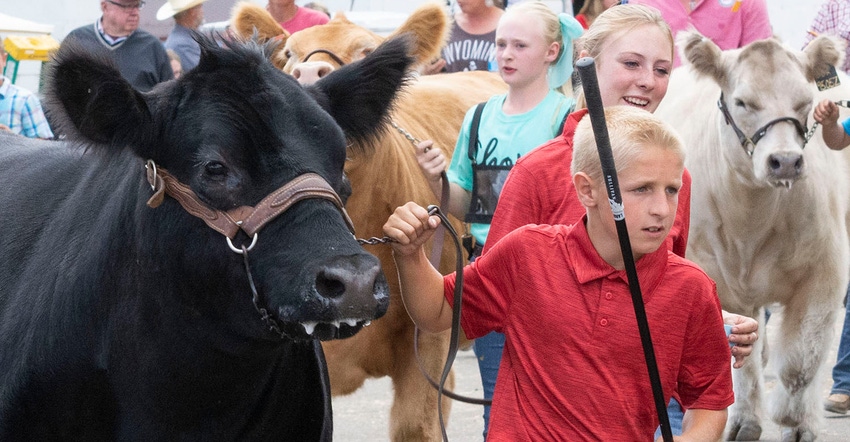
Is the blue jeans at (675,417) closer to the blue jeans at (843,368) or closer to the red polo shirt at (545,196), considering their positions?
the red polo shirt at (545,196)

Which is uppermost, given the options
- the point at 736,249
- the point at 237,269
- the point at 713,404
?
the point at 713,404

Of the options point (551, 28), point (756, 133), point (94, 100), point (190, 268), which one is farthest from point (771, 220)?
point (94, 100)

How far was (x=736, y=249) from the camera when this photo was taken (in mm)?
6156

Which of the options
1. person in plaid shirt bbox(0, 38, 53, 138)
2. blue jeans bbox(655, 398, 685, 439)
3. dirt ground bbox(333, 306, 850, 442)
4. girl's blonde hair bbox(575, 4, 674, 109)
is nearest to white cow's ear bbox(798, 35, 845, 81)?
dirt ground bbox(333, 306, 850, 442)

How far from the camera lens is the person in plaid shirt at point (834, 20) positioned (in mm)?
7215

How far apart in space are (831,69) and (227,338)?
408 centimetres

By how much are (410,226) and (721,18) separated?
4.79m

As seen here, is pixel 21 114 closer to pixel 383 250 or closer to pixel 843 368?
pixel 383 250

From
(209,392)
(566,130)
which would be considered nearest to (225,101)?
(209,392)

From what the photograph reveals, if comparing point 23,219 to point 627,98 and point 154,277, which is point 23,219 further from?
point 627,98

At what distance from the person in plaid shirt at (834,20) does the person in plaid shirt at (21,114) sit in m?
4.69

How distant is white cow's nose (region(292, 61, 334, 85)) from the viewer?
4.60 m

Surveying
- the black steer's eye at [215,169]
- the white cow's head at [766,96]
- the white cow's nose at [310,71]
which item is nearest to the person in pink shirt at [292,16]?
the white cow's head at [766,96]

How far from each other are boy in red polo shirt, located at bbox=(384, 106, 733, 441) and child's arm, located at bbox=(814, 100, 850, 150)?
118 inches
